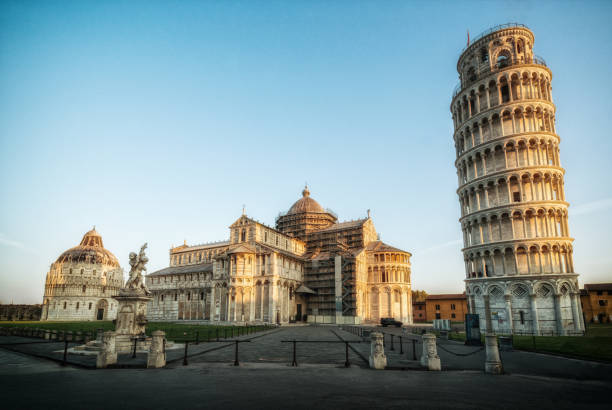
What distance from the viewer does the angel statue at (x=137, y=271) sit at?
18.5 metres

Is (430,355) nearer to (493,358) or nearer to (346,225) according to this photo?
(493,358)

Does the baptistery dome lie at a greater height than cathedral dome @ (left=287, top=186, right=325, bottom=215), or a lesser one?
lesser

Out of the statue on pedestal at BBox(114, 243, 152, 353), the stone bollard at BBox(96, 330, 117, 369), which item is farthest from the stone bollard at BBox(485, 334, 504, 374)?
the statue on pedestal at BBox(114, 243, 152, 353)

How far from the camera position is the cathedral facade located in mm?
54250

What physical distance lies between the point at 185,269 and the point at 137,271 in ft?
178

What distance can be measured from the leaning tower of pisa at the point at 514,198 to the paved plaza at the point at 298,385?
21102mm

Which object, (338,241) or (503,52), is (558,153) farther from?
(338,241)

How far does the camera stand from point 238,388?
9648 mm

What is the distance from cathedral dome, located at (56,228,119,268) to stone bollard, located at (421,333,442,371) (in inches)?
3978

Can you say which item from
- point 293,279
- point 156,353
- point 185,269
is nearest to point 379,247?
point 293,279

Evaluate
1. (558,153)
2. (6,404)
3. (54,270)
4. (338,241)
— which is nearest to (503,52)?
(558,153)

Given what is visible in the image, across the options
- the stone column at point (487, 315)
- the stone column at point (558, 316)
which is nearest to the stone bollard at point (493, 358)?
the stone column at point (558, 316)

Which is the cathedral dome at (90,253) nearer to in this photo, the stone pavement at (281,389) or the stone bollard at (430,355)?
the stone pavement at (281,389)

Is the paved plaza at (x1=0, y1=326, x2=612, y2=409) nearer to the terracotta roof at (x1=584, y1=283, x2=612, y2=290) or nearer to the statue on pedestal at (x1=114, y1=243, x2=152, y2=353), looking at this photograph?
the statue on pedestal at (x1=114, y1=243, x2=152, y2=353)
